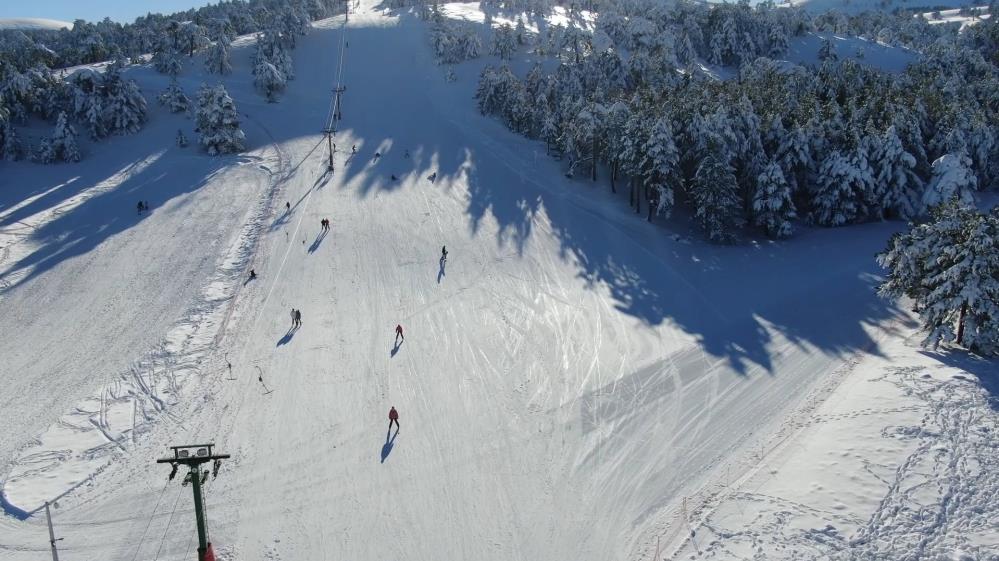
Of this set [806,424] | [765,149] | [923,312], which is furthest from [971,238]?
[765,149]

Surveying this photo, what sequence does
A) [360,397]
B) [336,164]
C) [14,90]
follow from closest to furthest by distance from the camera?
[360,397] < [336,164] < [14,90]

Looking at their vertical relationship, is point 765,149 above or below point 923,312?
above

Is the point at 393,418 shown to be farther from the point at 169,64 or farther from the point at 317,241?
the point at 169,64

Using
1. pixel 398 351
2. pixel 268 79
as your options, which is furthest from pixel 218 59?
pixel 398 351

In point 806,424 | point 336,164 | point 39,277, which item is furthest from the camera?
point 336,164

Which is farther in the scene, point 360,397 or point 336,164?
point 336,164

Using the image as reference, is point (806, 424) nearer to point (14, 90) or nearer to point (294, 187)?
point (294, 187)

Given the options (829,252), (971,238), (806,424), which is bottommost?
(806,424)
